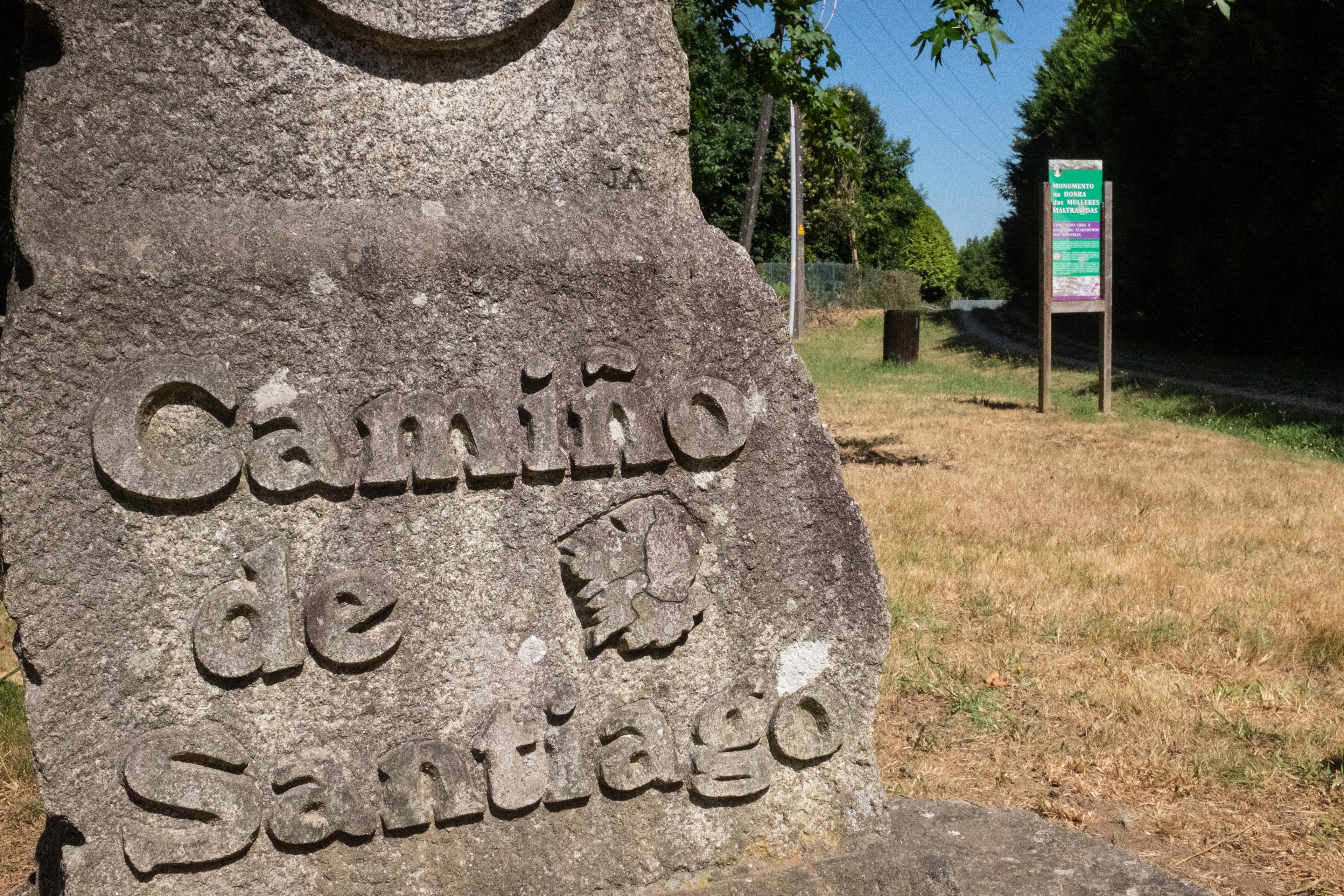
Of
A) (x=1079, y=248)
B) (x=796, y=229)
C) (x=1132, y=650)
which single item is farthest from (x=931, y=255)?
(x=1132, y=650)

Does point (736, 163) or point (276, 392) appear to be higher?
point (736, 163)

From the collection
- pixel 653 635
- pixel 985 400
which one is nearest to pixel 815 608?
pixel 653 635

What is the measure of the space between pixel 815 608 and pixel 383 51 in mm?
1266

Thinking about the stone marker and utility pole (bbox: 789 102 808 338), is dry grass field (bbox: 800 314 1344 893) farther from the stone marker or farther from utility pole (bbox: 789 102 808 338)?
utility pole (bbox: 789 102 808 338)

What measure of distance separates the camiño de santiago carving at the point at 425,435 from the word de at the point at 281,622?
14cm

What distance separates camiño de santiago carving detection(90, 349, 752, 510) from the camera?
71.2 inches

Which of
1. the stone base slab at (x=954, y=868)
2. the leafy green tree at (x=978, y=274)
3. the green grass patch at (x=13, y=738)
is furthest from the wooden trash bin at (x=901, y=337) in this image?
the leafy green tree at (x=978, y=274)

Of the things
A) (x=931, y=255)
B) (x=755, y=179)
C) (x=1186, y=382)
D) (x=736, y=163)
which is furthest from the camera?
(x=931, y=255)

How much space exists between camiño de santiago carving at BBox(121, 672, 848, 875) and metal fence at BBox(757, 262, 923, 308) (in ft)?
82.5

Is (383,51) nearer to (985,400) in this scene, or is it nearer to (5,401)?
(5,401)

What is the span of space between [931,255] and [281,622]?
44889 millimetres

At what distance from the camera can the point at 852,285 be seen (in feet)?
97.3

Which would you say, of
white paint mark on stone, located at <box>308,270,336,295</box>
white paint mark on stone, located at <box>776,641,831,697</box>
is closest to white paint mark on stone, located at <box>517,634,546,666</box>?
white paint mark on stone, located at <box>776,641,831,697</box>

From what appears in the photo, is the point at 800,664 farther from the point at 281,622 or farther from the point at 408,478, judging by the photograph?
the point at 281,622
